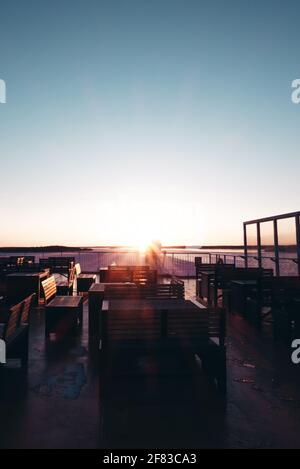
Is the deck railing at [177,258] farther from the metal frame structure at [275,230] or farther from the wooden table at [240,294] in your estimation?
the wooden table at [240,294]

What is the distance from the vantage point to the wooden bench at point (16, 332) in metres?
3.75

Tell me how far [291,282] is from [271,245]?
4080 millimetres

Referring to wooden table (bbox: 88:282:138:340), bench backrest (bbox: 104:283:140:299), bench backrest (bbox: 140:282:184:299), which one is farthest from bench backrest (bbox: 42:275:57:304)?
bench backrest (bbox: 140:282:184:299)

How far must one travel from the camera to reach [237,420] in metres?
3.06

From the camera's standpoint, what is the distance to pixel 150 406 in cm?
329

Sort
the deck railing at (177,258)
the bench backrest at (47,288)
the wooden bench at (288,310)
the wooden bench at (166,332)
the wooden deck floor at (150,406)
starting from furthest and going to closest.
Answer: the deck railing at (177,258) < the bench backrest at (47,288) < the wooden bench at (288,310) < the wooden bench at (166,332) < the wooden deck floor at (150,406)

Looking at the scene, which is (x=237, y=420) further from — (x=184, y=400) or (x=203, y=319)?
(x=203, y=319)

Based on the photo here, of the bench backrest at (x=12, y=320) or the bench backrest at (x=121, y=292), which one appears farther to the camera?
the bench backrest at (x=121, y=292)

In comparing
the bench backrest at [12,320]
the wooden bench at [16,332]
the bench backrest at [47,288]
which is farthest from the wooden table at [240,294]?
the bench backrest at [12,320]

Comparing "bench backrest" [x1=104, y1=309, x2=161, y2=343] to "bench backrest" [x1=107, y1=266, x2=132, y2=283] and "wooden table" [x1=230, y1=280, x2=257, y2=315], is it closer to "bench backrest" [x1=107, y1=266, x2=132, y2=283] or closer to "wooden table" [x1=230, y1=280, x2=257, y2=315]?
"wooden table" [x1=230, y1=280, x2=257, y2=315]

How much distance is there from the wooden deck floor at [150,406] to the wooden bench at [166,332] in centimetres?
28

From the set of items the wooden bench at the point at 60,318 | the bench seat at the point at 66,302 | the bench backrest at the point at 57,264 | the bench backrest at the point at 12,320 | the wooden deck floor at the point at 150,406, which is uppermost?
the bench backrest at the point at 57,264

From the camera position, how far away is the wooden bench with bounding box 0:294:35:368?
12.3 ft
